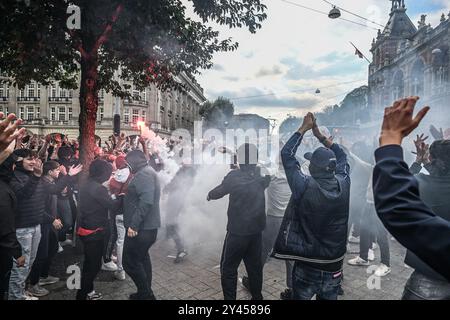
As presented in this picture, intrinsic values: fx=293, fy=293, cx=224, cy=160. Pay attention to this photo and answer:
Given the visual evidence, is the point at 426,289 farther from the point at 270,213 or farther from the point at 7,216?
the point at 7,216

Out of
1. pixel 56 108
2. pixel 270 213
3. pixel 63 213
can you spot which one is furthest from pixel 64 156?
pixel 56 108

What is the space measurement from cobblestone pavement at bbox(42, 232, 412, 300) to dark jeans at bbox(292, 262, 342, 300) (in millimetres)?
1521

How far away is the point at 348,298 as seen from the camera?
408 centimetres

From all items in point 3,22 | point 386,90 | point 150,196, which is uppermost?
point 386,90

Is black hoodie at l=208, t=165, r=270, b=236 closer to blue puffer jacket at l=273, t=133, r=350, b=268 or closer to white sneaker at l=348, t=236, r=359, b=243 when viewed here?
blue puffer jacket at l=273, t=133, r=350, b=268

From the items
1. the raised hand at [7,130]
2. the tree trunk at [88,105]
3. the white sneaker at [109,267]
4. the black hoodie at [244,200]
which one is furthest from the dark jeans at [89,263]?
the tree trunk at [88,105]

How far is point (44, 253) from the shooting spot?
4219 millimetres

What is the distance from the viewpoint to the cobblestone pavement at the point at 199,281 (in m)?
4.12

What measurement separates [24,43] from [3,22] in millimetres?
497

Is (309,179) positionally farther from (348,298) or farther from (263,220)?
(348,298)

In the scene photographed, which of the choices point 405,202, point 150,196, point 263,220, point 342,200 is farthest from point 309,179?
point 150,196

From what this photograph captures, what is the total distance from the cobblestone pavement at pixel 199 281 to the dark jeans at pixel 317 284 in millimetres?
1521

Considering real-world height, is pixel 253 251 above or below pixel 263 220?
below

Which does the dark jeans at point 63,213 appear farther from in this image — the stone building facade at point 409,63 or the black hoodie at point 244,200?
the stone building facade at point 409,63
